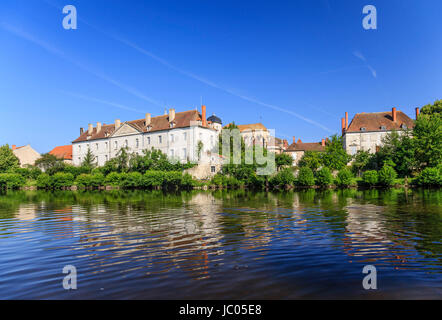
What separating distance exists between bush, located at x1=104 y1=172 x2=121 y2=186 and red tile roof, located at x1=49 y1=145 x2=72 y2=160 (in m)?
28.3

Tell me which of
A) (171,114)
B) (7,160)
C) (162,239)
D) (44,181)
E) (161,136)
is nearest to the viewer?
(162,239)

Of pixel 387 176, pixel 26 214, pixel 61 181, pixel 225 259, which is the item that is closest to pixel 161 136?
pixel 61 181

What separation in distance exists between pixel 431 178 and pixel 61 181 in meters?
65.2

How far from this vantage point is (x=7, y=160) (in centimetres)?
7500

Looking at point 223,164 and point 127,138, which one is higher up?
point 127,138

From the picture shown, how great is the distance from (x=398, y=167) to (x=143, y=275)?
187ft

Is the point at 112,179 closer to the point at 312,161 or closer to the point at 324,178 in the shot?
the point at 312,161

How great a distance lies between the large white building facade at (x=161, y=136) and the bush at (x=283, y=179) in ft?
54.6

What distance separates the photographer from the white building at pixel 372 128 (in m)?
65.3

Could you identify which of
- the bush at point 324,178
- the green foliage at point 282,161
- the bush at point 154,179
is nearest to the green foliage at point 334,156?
the bush at point 324,178

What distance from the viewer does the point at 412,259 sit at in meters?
8.56

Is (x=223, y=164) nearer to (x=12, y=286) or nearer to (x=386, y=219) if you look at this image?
(x=386, y=219)
